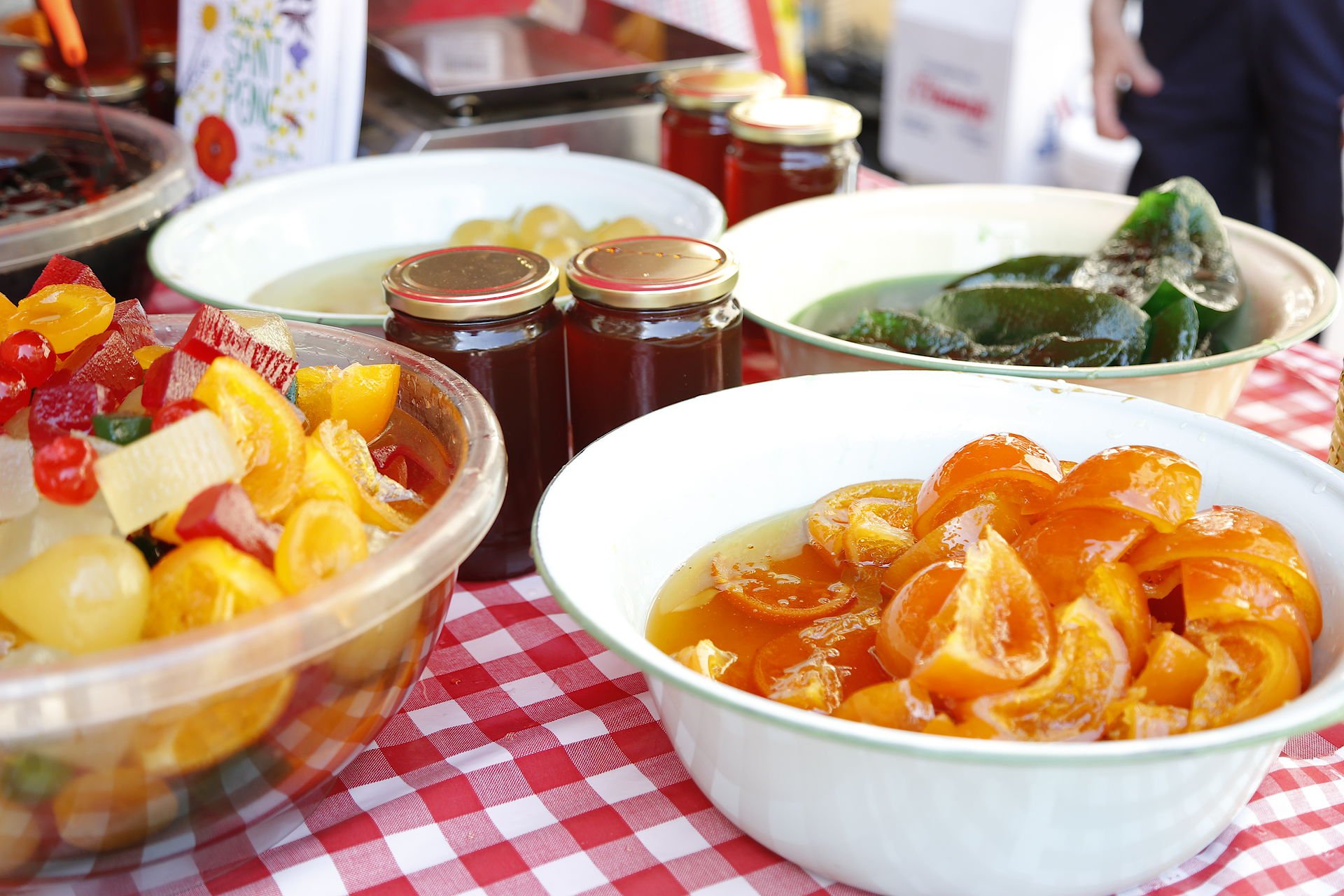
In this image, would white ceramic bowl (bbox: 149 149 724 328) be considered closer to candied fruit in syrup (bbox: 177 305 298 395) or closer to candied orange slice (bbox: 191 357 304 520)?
candied fruit in syrup (bbox: 177 305 298 395)

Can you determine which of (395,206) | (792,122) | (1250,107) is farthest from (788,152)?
(1250,107)

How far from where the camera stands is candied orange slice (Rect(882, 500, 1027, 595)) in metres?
0.86

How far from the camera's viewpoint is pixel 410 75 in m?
1.97

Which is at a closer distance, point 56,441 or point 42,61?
point 56,441

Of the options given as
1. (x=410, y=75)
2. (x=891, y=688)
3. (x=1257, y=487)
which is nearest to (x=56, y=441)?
(x=891, y=688)

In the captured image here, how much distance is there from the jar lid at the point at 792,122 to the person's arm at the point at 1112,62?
5.66 feet

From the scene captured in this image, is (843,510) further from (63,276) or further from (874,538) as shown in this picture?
(63,276)

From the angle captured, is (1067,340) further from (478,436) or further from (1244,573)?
(478,436)

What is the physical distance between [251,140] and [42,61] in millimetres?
819

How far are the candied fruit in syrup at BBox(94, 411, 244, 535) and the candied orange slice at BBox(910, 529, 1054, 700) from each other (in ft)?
1.47

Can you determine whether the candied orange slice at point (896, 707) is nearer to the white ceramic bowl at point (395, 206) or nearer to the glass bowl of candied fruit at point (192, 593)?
the glass bowl of candied fruit at point (192, 593)

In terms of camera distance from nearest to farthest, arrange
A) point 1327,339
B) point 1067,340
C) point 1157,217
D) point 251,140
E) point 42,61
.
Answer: point 1067,340, point 1157,217, point 251,140, point 42,61, point 1327,339

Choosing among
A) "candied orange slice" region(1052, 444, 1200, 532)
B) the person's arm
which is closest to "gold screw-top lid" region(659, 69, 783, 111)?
"candied orange slice" region(1052, 444, 1200, 532)

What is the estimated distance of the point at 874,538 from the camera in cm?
93
